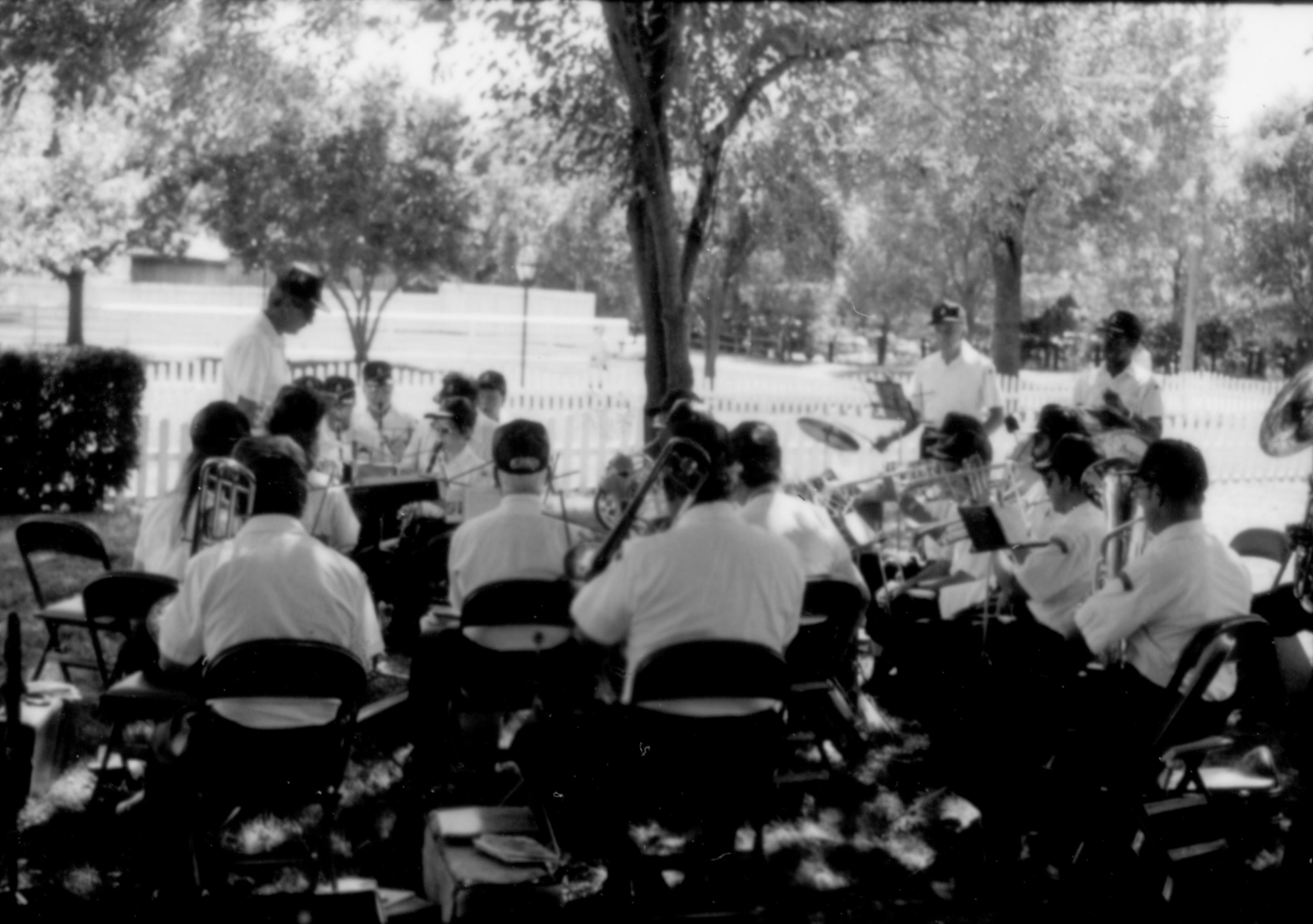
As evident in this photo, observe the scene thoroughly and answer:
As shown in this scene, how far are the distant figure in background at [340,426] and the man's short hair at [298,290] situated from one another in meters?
0.43

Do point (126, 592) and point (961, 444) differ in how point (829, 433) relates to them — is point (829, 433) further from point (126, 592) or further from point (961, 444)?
point (126, 592)

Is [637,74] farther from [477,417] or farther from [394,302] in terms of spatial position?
[394,302]

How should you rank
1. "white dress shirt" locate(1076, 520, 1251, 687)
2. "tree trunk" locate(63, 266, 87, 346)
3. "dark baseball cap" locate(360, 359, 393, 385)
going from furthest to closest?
"tree trunk" locate(63, 266, 87, 346) → "dark baseball cap" locate(360, 359, 393, 385) → "white dress shirt" locate(1076, 520, 1251, 687)

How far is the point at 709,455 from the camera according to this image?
13.0ft

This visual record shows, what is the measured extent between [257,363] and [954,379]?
397cm

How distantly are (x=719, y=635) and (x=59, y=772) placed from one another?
8.25ft

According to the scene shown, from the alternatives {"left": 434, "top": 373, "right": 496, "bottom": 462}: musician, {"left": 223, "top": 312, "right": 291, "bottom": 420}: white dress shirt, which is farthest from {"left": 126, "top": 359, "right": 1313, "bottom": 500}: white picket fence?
{"left": 223, "top": 312, "right": 291, "bottom": 420}: white dress shirt

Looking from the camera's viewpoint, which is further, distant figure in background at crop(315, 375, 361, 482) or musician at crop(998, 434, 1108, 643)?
distant figure in background at crop(315, 375, 361, 482)

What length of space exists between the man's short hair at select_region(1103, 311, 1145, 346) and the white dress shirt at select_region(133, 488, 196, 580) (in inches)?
181

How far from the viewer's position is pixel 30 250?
22375mm

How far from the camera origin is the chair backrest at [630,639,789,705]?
3.47 m

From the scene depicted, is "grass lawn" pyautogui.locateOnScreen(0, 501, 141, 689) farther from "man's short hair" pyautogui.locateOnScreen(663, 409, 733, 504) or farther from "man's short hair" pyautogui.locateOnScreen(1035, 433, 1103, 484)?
"man's short hair" pyautogui.locateOnScreen(1035, 433, 1103, 484)

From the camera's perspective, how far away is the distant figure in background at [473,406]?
696 centimetres

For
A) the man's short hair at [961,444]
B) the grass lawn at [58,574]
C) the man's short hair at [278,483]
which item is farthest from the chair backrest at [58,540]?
the man's short hair at [961,444]
